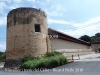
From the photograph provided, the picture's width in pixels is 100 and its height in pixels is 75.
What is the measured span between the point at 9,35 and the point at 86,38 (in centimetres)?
4451

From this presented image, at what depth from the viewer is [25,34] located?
69.1 ft

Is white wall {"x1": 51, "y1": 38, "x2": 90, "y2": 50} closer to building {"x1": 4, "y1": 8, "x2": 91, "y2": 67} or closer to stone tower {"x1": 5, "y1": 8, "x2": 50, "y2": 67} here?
building {"x1": 4, "y1": 8, "x2": 91, "y2": 67}

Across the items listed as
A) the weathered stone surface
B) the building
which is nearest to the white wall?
the building

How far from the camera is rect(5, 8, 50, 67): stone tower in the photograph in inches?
821

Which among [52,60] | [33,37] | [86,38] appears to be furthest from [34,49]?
[86,38]

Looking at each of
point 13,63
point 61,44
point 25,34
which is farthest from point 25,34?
point 61,44

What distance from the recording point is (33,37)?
2108 cm

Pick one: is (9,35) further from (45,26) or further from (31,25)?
(45,26)

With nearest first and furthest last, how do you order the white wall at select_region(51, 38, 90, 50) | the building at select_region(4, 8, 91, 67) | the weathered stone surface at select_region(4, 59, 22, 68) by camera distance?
the weathered stone surface at select_region(4, 59, 22, 68) → the building at select_region(4, 8, 91, 67) → the white wall at select_region(51, 38, 90, 50)

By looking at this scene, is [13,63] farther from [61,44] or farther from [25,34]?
[61,44]

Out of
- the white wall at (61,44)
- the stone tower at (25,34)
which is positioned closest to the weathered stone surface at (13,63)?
the stone tower at (25,34)

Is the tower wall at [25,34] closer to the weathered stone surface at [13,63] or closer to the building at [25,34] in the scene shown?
the building at [25,34]

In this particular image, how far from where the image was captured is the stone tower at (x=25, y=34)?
20.9 m

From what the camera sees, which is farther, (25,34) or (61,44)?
(61,44)
